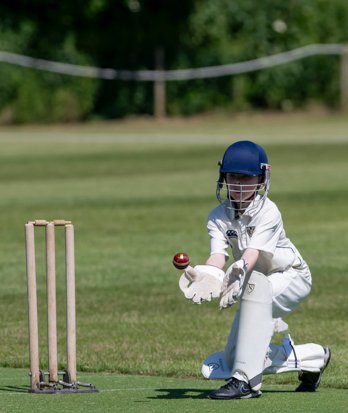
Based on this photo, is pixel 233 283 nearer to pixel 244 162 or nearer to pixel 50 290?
pixel 244 162

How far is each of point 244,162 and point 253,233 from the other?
0.32 metres

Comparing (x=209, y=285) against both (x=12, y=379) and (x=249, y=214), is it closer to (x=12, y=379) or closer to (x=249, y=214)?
(x=249, y=214)

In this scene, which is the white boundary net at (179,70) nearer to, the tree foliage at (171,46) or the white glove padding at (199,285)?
the tree foliage at (171,46)

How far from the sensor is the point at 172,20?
45062 millimetres

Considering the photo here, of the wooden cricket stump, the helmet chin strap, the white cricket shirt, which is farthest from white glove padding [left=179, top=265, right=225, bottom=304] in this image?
the wooden cricket stump

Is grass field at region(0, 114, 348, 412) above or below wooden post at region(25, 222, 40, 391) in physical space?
below

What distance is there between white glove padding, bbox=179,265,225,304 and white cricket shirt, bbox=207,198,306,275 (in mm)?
301

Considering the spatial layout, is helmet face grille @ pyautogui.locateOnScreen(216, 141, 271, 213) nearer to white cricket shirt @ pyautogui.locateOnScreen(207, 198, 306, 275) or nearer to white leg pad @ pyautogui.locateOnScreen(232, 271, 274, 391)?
white cricket shirt @ pyautogui.locateOnScreen(207, 198, 306, 275)

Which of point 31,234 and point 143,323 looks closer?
point 31,234

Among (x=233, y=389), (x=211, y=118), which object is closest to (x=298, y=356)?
(x=233, y=389)

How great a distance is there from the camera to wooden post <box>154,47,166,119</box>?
43.3 metres

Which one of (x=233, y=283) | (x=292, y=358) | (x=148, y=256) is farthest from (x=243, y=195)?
(x=148, y=256)

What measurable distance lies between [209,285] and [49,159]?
2278cm

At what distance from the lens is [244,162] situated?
5996 mm
